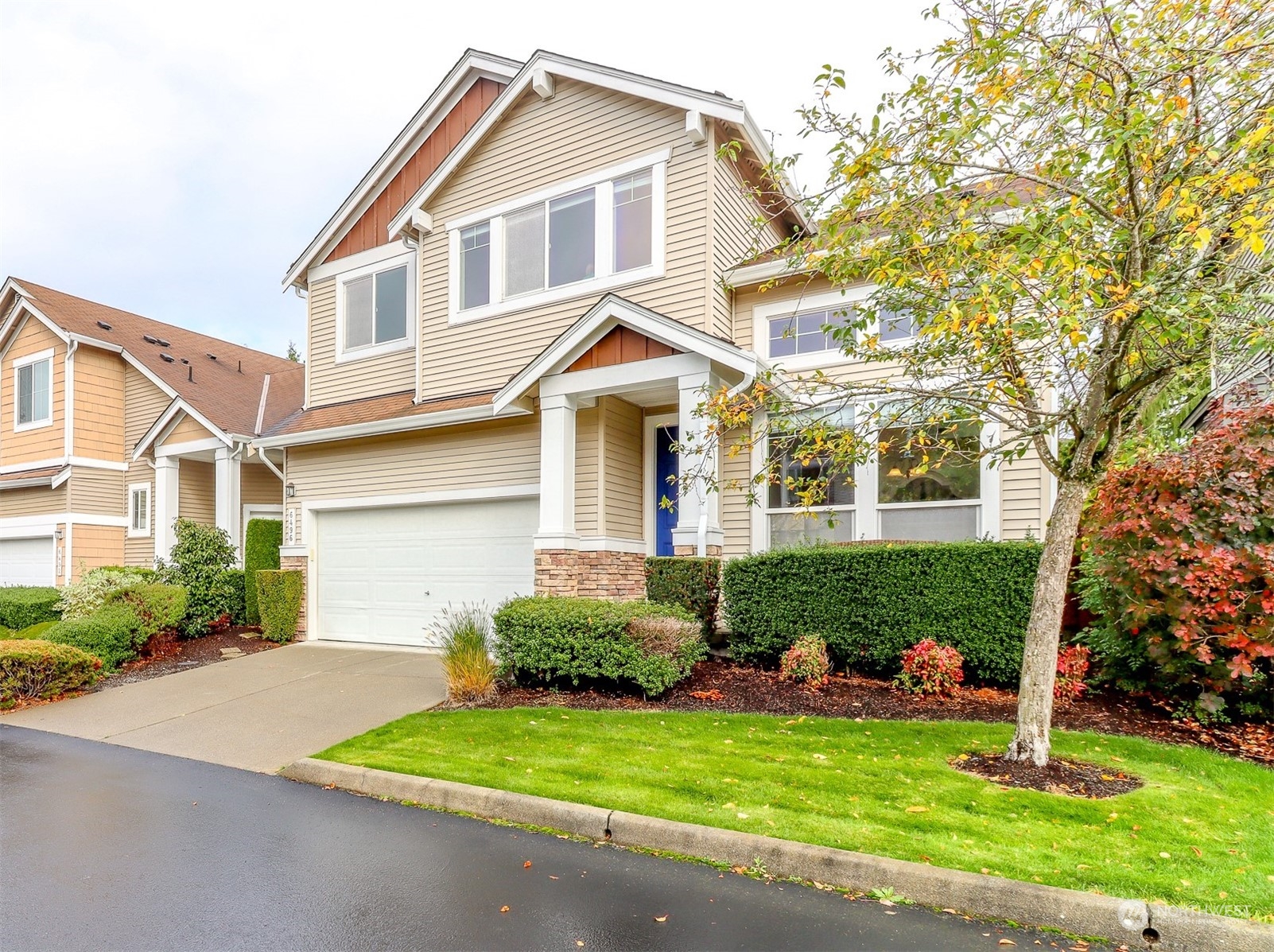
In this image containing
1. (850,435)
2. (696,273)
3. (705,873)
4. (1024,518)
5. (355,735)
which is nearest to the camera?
(705,873)

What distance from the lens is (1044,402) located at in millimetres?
9148

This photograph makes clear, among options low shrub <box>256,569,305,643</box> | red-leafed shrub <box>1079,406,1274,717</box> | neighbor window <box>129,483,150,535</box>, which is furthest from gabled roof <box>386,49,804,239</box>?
neighbor window <box>129,483,150,535</box>

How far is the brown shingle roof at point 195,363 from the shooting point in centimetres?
1669

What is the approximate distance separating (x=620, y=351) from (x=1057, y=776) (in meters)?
6.61

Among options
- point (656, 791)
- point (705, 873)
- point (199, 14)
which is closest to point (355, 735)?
point (656, 791)

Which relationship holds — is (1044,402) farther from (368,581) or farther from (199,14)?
(199,14)

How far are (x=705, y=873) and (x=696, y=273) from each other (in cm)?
793

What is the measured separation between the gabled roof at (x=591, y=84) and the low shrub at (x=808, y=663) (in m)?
5.12

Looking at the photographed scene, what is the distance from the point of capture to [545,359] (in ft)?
31.8

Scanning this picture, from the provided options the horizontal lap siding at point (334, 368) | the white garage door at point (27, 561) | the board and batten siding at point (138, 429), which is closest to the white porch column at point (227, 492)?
the horizontal lap siding at point (334, 368)

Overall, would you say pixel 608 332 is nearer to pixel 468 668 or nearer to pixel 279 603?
pixel 468 668

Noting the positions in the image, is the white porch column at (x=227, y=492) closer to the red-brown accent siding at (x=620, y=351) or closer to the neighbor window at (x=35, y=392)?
the neighbor window at (x=35, y=392)

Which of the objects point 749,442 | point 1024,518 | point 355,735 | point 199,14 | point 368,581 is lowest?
point 355,735

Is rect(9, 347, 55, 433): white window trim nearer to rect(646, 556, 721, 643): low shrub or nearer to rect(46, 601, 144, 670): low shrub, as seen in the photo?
rect(46, 601, 144, 670): low shrub
